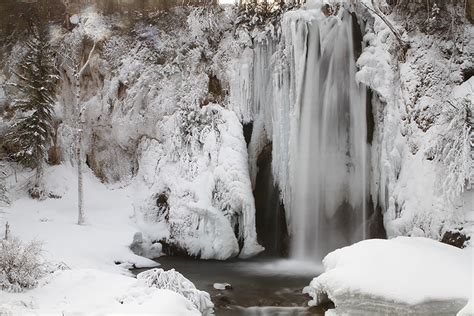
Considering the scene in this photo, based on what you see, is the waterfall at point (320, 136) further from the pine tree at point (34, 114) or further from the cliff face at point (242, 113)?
the pine tree at point (34, 114)

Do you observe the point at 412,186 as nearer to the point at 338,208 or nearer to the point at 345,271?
the point at 338,208

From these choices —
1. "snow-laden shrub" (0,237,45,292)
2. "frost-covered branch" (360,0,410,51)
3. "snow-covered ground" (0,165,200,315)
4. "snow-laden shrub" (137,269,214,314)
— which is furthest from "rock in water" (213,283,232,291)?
"frost-covered branch" (360,0,410,51)

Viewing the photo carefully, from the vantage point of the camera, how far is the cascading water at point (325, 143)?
1566 cm

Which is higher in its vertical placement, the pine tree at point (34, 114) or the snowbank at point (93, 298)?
the pine tree at point (34, 114)

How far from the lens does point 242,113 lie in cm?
1728

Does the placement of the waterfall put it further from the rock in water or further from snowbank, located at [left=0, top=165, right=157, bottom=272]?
snowbank, located at [left=0, top=165, right=157, bottom=272]

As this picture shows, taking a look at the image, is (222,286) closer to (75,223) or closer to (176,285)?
(176,285)

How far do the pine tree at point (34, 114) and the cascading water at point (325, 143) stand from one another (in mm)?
9140

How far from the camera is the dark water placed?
37.4 feet

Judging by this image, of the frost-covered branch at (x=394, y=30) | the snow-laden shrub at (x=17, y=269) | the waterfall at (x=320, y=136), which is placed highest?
the frost-covered branch at (x=394, y=30)

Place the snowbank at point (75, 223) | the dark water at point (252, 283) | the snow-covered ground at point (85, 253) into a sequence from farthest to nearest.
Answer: the snowbank at point (75, 223)
the dark water at point (252, 283)
the snow-covered ground at point (85, 253)

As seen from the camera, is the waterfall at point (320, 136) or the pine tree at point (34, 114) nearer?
the waterfall at point (320, 136)

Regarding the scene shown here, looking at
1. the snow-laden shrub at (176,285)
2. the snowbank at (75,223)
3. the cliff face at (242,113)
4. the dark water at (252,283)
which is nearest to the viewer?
the snow-laden shrub at (176,285)

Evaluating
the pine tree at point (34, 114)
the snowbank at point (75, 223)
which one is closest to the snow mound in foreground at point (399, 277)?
the snowbank at point (75, 223)
